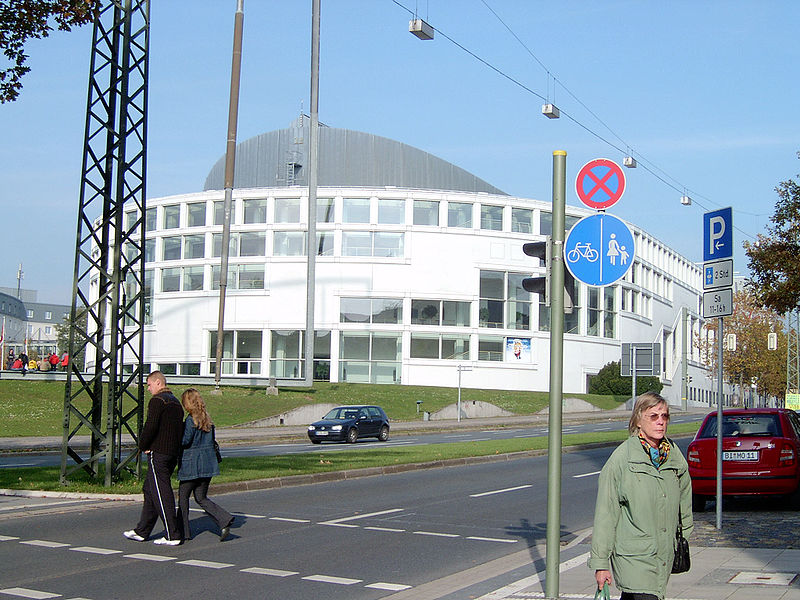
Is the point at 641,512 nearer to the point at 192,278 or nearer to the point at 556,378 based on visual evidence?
the point at 556,378

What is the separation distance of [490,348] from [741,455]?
55.4 m

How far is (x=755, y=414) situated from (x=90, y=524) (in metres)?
10.2

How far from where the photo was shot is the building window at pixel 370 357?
67.9m

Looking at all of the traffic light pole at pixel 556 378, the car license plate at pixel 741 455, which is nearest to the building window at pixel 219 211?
the car license plate at pixel 741 455

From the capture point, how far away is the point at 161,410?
11102 millimetres

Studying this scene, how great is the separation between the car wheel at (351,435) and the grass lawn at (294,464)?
20.6 feet

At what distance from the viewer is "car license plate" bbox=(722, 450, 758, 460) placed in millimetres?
14477

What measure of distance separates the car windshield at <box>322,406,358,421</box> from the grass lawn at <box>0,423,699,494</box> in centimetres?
716

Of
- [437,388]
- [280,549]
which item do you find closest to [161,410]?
[280,549]

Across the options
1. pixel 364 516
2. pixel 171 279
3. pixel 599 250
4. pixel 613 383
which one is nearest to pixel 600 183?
pixel 599 250

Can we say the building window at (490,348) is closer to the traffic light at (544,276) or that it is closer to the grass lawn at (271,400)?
the grass lawn at (271,400)

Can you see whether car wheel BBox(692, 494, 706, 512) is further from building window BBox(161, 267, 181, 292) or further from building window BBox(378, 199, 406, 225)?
building window BBox(161, 267, 181, 292)

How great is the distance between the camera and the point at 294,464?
21.2 metres

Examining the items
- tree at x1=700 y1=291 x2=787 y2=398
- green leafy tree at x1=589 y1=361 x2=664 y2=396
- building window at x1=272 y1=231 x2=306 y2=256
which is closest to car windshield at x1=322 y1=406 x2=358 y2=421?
building window at x1=272 y1=231 x2=306 y2=256
